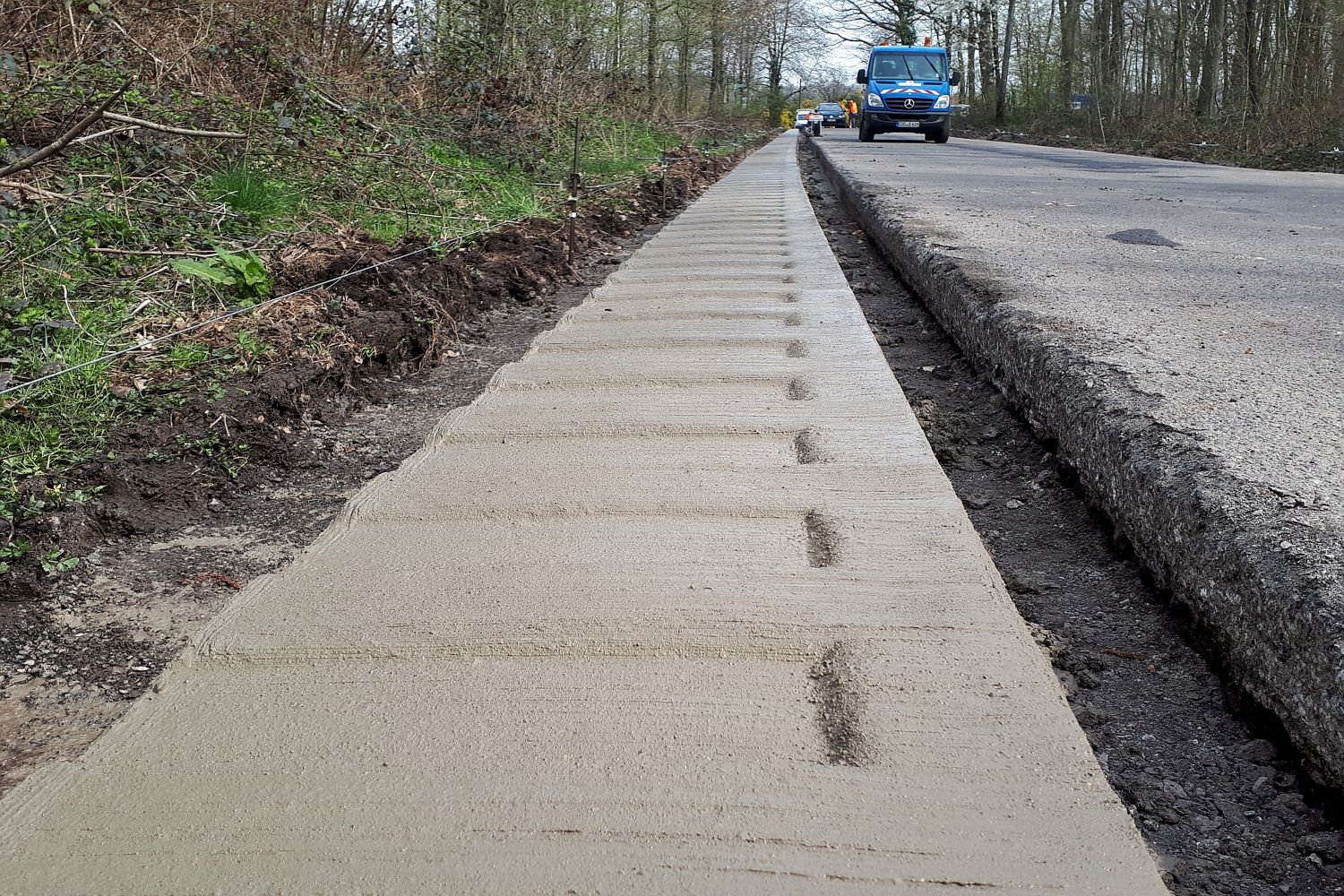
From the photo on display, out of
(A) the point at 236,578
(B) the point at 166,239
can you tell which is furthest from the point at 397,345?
→ (A) the point at 236,578

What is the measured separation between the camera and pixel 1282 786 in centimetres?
129

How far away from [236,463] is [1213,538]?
2.00 m

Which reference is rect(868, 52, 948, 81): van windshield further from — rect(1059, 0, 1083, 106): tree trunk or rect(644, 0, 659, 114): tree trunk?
rect(644, 0, 659, 114): tree trunk

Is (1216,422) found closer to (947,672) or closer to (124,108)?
(947,672)

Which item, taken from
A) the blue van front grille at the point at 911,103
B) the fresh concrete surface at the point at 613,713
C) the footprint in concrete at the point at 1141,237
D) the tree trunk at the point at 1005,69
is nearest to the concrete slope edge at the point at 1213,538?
the fresh concrete surface at the point at 613,713

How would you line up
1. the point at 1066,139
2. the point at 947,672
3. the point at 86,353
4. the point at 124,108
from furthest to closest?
the point at 1066,139 → the point at 124,108 → the point at 86,353 → the point at 947,672

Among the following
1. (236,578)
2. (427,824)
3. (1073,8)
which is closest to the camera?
(427,824)

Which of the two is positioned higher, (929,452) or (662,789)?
(929,452)

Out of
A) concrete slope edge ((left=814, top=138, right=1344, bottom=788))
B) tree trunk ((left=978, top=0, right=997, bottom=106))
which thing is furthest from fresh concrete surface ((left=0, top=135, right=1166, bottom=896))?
tree trunk ((left=978, top=0, right=997, bottom=106))

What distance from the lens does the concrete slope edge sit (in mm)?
1266

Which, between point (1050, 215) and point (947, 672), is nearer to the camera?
point (947, 672)

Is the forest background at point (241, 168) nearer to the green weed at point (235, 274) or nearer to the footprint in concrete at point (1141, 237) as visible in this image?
the green weed at point (235, 274)

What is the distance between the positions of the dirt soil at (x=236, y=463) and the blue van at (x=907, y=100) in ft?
60.9

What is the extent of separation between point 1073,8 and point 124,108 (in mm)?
27423
